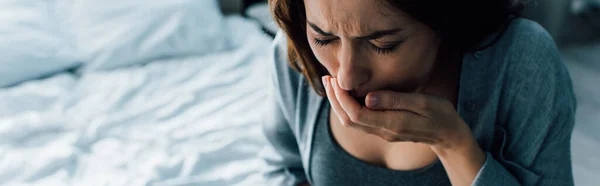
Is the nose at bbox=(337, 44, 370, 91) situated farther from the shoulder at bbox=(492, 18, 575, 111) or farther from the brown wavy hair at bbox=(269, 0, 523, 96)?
the shoulder at bbox=(492, 18, 575, 111)

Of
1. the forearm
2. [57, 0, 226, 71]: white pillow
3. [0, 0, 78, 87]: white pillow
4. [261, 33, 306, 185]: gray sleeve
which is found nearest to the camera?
the forearm

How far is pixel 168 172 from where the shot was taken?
0.99 m

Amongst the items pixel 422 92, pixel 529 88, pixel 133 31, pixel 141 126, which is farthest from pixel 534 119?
pixel 133 31

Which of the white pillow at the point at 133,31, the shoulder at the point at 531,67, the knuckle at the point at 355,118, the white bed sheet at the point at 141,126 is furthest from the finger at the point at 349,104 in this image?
the white pillow at the point at 133,31

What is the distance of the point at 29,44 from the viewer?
1400mm

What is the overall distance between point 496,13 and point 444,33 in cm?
10

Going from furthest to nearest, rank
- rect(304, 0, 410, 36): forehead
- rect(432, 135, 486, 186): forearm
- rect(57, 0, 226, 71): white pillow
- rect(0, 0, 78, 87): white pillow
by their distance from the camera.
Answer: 1. rect(57, 0, 226, 71): white pillow
2. rect(0, 0, 78, 87): white pillow
3. rect(432, 135, 486, 186): forearm
4. rect(304, 0, 410, 36): forehead

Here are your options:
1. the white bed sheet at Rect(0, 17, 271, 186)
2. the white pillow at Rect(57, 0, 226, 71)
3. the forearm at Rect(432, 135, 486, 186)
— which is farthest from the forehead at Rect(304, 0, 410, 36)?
the white pillow at Rect(57, 0, 226, 71)

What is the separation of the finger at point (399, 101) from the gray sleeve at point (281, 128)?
0.87 ft

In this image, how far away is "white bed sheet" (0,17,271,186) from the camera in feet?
3.23

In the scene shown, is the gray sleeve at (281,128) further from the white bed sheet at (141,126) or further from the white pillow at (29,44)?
the white pillow at (29,44)

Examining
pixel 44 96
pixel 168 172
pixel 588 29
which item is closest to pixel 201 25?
pixel 44 96

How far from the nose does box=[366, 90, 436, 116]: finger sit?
0.02m

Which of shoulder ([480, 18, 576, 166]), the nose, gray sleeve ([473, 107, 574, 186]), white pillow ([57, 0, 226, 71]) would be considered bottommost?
gray sleeve ([473, 107, 574, 186])
